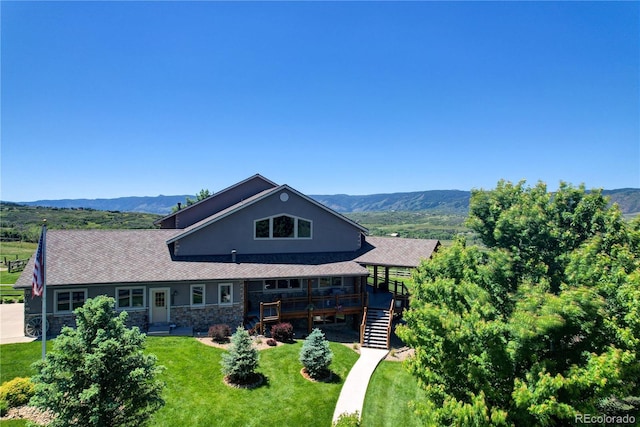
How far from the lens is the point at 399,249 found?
83.3ft

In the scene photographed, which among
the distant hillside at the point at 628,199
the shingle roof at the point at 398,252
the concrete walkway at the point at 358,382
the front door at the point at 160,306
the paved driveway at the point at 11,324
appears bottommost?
the concrete walkway at the point at 358,382

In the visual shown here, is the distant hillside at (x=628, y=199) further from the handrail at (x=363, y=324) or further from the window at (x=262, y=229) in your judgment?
the window at (x=262, y=229)

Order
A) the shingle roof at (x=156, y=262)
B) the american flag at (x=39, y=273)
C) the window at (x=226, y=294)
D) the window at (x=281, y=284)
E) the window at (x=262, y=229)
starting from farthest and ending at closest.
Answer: the window at (x=262, y=229)
the window at (x=281, y=284)
the window at (x=226, y=294)
the shingle roof at (x=156, y=262)
the american flag at (x=39, y=273)

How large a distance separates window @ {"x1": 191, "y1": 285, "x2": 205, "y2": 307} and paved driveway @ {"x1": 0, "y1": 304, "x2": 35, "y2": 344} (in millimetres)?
7561

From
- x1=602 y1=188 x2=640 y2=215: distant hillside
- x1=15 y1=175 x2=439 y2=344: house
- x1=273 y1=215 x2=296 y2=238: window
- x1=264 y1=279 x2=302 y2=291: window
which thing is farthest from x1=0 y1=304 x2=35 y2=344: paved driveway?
x1=602 y1=188 x2=640 y2=215: distant hillside

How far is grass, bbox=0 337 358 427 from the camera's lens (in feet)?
40.7

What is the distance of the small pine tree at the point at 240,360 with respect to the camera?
1433 cm

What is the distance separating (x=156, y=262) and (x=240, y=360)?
9.53 metres

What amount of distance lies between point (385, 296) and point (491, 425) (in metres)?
18.3

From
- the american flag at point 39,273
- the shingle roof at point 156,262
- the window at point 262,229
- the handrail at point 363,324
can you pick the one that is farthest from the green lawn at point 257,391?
the window at point 262,229

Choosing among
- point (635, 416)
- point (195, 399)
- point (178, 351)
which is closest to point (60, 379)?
point (195, 399)

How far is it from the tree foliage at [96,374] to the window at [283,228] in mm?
14470

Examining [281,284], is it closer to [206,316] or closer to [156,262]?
[206,316]

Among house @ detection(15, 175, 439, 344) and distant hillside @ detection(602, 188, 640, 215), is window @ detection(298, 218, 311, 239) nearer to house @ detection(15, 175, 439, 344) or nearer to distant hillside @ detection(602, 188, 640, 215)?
house @ detection(15, 175, 439, 344)
